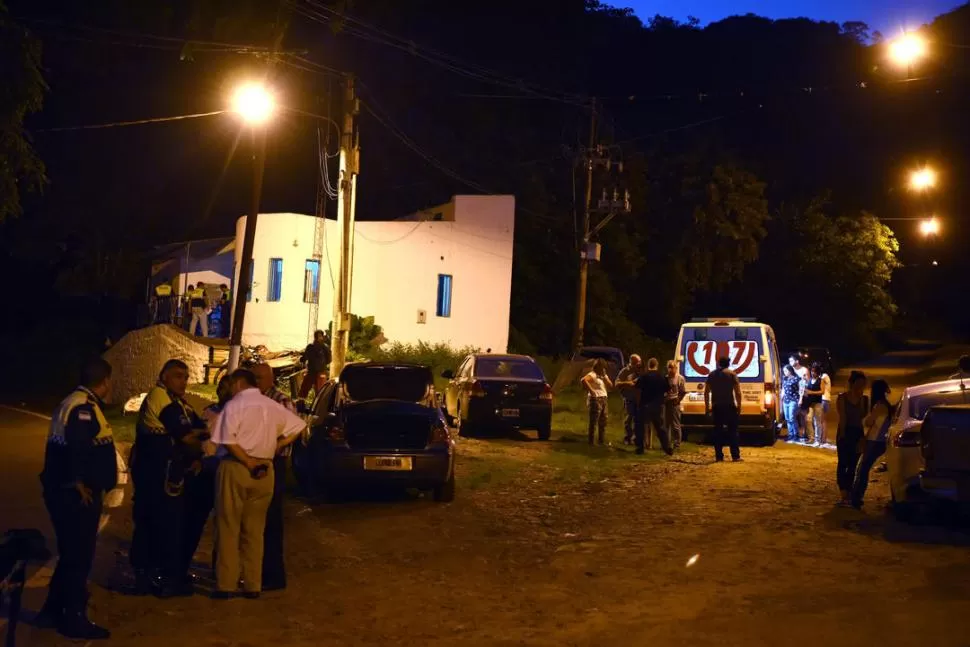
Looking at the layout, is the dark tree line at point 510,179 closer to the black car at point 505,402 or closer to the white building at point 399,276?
the white building at point 399,276

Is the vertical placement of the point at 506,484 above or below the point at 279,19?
below

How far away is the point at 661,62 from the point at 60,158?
126 ft

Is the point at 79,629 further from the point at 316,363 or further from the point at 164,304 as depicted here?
the point at 164,304

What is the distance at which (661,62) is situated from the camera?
71.3 meters

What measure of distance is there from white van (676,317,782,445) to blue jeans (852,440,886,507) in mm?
7795

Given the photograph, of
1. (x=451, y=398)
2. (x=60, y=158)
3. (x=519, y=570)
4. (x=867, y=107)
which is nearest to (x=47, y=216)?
(x=60, y=158)

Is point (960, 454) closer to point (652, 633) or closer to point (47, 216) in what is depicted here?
point (652, 633)

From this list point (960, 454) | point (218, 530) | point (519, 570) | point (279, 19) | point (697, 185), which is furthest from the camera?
point (697, 185)

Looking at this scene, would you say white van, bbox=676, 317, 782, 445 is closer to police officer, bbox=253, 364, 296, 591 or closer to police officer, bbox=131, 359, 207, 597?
police officer, bbox=253, 364, 296, 591

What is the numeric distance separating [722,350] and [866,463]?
884cm

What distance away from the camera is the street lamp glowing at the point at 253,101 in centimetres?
2103

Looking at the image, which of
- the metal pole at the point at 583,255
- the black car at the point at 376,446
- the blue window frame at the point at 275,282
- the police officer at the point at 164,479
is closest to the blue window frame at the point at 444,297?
the metal pole at the point at 583,255

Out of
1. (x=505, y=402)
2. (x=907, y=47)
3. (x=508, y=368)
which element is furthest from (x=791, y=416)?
(x=907, y=47)

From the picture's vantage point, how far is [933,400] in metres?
12.7
